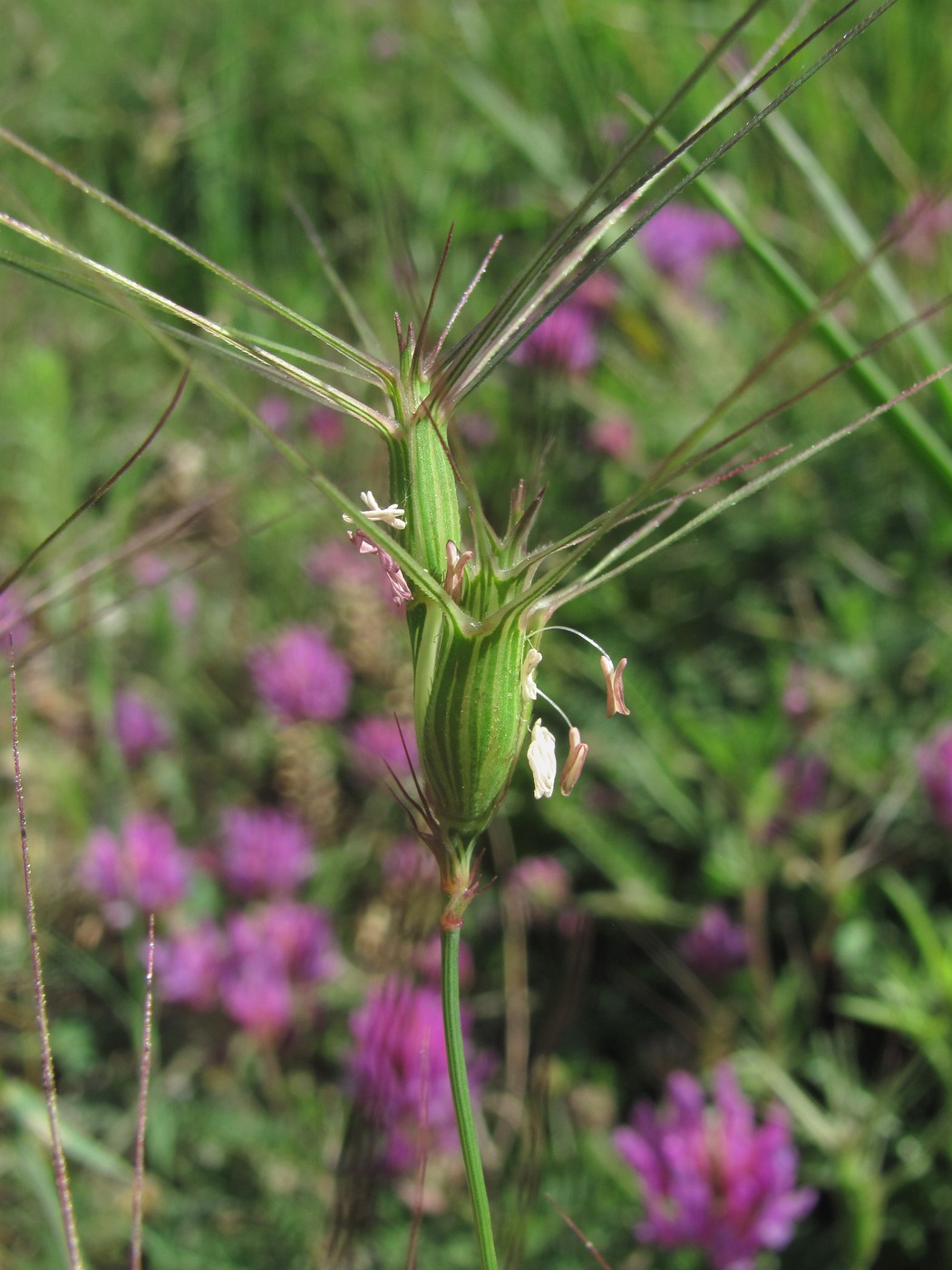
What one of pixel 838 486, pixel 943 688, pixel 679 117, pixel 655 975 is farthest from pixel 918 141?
pixel 655 975

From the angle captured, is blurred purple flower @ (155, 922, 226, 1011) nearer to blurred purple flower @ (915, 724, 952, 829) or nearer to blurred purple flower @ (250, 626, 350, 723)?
blurred purple flower @ (250, 626, 350, 723)

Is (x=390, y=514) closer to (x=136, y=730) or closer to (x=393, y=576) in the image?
(x=393, y=576)

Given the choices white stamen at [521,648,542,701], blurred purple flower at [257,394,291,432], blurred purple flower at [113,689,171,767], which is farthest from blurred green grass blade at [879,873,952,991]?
blurred purple flower at [257,394,291,432]

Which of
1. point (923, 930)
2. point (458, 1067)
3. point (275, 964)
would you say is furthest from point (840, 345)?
point (275, 964)

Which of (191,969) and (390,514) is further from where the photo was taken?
(191,969)

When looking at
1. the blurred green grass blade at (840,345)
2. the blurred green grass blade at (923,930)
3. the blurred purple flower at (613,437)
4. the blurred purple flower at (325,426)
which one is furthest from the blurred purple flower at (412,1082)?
the blurred purple flower at (325,426)

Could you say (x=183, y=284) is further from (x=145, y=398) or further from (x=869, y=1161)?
(x=869, y=1161)

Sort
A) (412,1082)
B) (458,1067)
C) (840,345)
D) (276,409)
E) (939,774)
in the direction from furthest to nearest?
(276,409)
(939,774)
(412,1082)
(840,345)
(458,1067)
